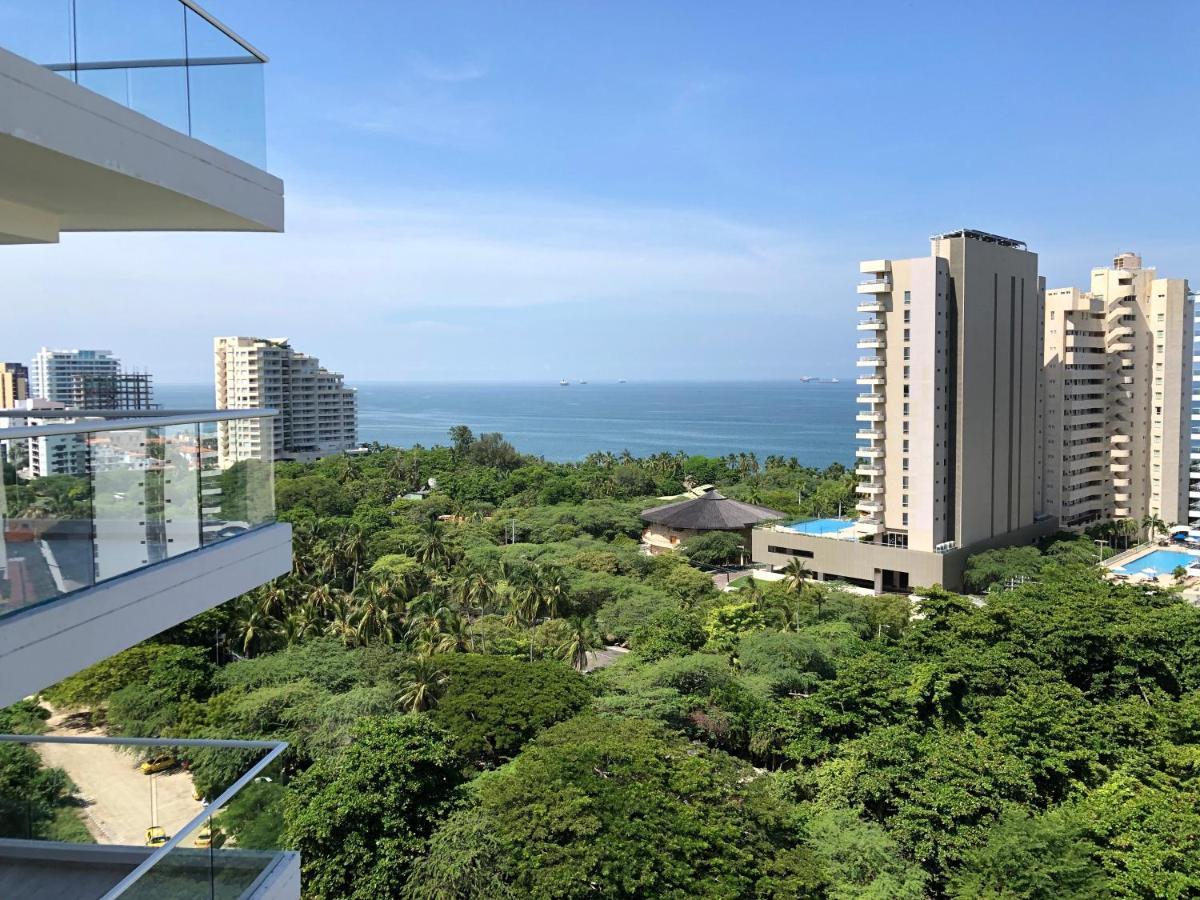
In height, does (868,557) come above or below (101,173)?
below

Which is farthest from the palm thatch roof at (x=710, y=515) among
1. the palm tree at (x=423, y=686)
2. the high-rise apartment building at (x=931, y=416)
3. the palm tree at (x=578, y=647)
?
the palm tree at (x=423, y=686)

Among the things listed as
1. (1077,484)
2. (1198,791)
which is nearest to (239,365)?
(1077,484)

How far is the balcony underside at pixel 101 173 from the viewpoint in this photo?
11.6ft

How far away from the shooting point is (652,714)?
56.2ft

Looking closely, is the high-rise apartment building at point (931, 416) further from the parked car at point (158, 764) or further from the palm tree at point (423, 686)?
the parked car at point (158, 764)

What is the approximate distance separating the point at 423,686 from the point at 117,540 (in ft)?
49.8

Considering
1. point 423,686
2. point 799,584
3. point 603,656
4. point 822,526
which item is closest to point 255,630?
point 423,686

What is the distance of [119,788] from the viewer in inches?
185

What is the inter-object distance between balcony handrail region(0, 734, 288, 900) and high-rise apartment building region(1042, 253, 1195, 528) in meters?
42.4

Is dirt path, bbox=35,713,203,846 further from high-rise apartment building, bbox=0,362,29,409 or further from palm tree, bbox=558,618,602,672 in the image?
palm tree, bbox=558,618,602,672

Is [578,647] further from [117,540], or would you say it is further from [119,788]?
[117,540]

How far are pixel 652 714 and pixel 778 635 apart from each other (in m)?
5.81

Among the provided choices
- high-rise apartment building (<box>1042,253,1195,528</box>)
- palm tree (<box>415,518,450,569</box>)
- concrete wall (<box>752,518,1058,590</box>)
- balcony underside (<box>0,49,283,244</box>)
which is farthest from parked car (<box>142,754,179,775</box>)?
high-rise apartment building (<box>1042,253,1195,528</box>)

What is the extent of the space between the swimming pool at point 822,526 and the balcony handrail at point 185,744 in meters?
33.1
